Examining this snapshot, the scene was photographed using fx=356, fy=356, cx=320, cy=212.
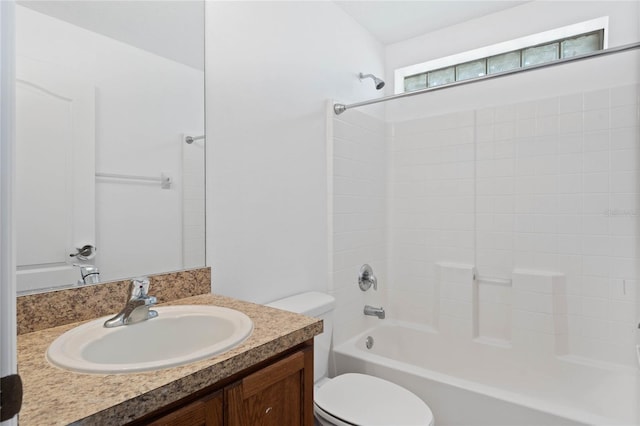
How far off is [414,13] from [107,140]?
2.13 meters

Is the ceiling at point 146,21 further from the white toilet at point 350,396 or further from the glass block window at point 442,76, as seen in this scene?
the glass block window at point 442,76

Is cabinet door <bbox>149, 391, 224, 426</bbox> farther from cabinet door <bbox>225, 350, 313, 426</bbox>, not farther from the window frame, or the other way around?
the window frame

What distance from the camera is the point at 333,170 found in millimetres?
2117

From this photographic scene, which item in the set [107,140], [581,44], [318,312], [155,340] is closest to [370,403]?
[318,312]

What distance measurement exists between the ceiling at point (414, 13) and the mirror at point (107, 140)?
51.8 inches

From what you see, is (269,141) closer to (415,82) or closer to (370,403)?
(370,403)

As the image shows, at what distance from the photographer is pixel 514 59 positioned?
8.12 ft

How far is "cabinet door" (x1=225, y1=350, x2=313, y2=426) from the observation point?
0.82m

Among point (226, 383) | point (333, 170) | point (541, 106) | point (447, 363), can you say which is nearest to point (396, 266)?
point (447, 363)

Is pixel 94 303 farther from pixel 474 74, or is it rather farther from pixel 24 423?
pixel 474 74

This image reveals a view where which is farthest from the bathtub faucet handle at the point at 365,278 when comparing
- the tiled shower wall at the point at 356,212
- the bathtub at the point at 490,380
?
the bathtub at the point at 490,380

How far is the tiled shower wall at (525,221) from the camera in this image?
196 centimetres

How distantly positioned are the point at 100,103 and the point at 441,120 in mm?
2122

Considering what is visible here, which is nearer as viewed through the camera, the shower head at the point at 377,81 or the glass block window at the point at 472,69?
the shower head at the point at 377,81
